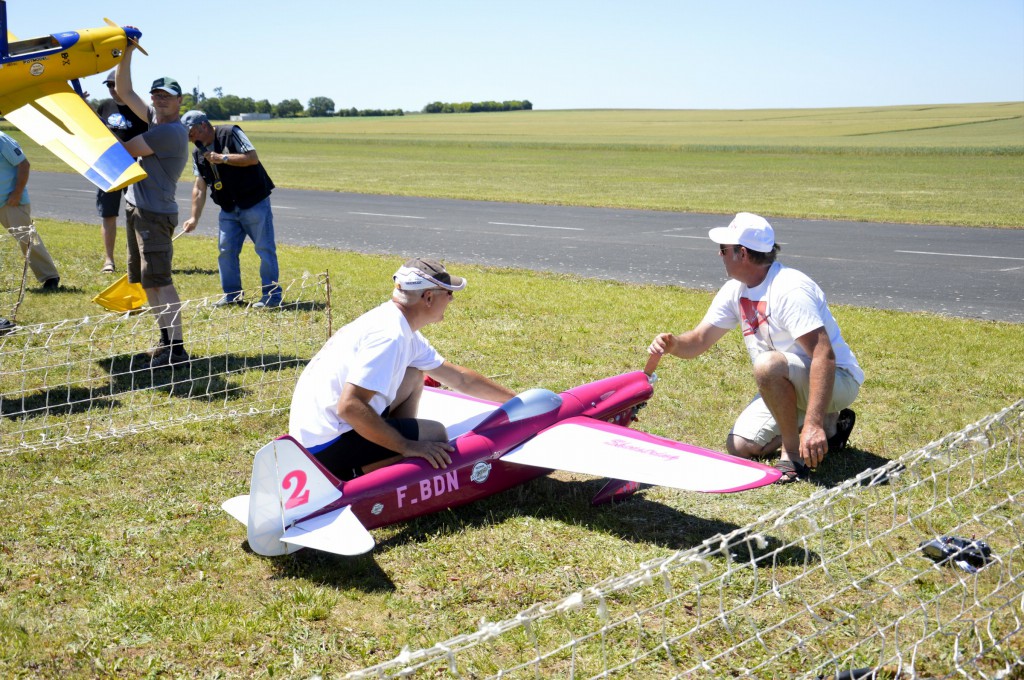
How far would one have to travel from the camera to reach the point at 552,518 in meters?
5.14

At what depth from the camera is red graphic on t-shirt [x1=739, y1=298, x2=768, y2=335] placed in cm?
579

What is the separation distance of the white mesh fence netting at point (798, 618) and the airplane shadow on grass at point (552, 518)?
0.14m

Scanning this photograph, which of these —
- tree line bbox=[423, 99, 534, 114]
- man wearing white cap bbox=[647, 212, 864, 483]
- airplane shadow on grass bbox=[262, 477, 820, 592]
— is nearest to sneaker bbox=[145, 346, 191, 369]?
airplane shadow on grass bbox=[262, 477, 820, 592]

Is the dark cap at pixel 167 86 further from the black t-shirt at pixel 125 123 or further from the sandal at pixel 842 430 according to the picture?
the sandal at pixel 842 430

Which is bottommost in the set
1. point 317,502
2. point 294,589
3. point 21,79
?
point 294,589

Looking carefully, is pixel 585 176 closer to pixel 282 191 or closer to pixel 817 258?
pixel 282 191

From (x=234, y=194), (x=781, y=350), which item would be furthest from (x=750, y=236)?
(x=234, y=194)

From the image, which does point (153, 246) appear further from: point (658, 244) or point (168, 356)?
point (658, 244)

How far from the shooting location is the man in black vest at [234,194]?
33.9 feet

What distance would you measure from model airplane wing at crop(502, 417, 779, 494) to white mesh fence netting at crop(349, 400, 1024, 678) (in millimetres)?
407

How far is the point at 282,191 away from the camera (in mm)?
29109

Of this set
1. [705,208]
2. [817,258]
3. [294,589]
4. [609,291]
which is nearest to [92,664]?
[294,589]

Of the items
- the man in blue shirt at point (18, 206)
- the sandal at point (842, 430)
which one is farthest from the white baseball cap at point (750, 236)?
the man in blue shirt at point (18, 206)

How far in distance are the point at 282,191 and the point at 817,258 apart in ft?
62.1
